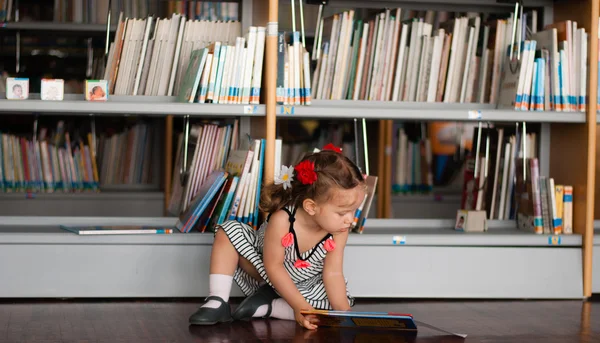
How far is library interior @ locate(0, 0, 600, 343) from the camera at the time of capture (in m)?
2.51

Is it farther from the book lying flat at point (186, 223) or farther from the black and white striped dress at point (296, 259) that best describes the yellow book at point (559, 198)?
the book lying flat at point (186, 223)

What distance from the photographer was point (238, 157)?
304 centimetres

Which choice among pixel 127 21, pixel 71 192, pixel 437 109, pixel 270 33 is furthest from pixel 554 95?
pixel 71 192

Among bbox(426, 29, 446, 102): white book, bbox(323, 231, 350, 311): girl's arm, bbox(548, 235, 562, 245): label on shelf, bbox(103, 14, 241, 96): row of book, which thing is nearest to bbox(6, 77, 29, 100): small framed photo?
bbox(103, 14, 241, 96): row of book

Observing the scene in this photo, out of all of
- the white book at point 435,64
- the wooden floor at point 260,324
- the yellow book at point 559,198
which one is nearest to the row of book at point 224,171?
the wooden floor at point 260,324

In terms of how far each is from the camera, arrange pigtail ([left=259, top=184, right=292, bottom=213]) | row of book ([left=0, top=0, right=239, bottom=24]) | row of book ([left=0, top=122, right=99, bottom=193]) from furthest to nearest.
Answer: row of book ([left=0, top=122, right=99, bottom=193]) < row of book ([left=0, top=0, right=239, bottom=24]) < pigtail ([left=259, top=184, right=292, bottom=213])

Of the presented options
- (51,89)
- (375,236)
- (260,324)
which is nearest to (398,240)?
(375,236)

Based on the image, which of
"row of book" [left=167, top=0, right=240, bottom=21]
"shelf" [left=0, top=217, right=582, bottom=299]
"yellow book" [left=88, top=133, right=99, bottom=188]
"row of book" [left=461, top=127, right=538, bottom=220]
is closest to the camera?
"shelf" [left=0, top=217, right=582, bottom=299]

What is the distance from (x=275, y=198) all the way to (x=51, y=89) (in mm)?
943

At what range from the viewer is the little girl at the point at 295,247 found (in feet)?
8.05

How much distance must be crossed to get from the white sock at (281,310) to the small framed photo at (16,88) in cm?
116

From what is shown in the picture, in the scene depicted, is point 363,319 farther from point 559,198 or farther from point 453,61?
point 453,61

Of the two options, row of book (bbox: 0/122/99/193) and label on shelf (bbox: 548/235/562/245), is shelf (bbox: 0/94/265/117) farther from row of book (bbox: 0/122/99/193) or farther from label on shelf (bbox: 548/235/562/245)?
row of book (bbox: 0/122/99/193)

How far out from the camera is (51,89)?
9.57ft
